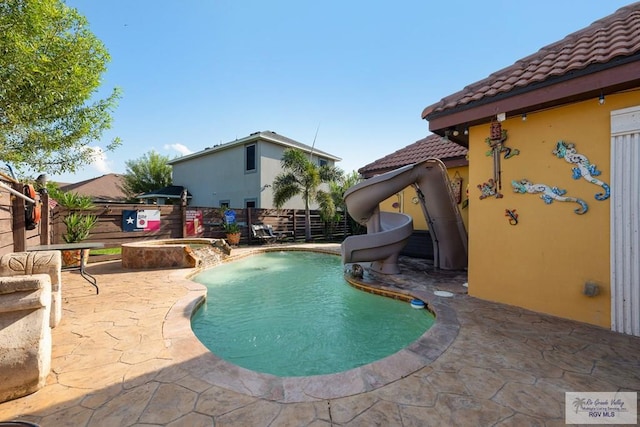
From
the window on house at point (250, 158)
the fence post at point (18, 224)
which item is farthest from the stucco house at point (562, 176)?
the window on house at point (250, 158)

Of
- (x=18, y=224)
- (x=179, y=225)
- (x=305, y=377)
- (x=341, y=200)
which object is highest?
(x=341, y=200)

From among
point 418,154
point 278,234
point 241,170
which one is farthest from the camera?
point 241,170

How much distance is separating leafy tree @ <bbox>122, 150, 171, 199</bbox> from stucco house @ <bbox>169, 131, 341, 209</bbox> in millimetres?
7312

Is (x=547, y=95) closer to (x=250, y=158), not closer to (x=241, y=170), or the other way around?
(x=250, y=158)

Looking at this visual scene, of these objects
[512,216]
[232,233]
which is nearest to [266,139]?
[232,233]

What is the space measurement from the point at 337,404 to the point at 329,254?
385 inches

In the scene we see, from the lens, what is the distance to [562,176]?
415 cm

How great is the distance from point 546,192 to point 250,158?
17.0 metres

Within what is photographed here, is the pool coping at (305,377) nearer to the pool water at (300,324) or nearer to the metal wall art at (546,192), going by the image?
the pool water at (300,324)

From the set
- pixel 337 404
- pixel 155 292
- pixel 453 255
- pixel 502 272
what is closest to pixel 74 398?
pixel 337 404

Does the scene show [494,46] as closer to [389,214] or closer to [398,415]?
[389,214]

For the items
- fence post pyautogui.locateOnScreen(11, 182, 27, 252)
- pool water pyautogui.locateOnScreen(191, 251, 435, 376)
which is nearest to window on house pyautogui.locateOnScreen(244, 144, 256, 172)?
pool water pyautogui.locateOnScreen(191, 251, 435, 376)

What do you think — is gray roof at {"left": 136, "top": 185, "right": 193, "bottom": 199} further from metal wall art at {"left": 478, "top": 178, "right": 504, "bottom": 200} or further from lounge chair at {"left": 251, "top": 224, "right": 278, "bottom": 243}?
metal wall art at {"left": 478, "top": 178, "right": 504, "bottom": 200}

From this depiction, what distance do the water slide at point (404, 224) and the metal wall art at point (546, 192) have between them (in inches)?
91.4
